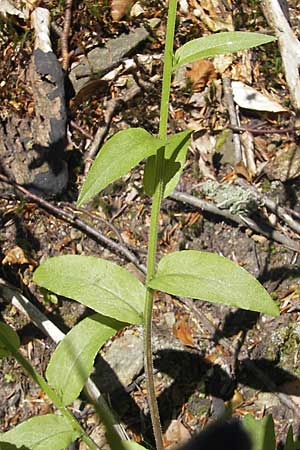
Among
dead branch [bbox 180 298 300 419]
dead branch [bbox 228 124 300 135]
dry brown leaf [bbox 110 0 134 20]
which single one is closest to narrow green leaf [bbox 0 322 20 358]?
dead branch [bbox 180 298 300 419]

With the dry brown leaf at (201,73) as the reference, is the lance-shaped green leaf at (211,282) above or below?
below

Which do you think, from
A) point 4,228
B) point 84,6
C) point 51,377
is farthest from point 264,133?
point 51,377

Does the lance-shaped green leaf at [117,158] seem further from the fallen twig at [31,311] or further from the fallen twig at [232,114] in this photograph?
the fallen twig at [232,114]

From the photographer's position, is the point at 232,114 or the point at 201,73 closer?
the point at 232,114

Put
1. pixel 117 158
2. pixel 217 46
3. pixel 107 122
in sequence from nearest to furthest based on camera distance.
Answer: pixel 117 158
pixel 217 46
pixel 107 122

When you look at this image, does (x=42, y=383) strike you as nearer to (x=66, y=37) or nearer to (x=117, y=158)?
(x=117, y=158)

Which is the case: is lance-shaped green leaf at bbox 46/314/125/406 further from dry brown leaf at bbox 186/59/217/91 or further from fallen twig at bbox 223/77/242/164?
dry brown leaf at bbox 186/59/217/91

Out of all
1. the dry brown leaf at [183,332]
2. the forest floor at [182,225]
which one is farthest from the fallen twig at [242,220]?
the dry brown leaf at [183,332]

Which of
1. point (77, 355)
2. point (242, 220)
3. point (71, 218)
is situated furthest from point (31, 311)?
point (242, 220)
